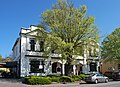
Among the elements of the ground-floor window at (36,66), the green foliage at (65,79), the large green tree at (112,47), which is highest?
the large green tree at (112,47)

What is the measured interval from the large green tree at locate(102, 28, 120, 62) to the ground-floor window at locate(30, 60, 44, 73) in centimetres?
1332

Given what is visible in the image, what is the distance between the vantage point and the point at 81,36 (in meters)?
37.2

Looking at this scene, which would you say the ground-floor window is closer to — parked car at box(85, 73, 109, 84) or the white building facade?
the white building facade

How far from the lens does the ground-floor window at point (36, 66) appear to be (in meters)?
42.0

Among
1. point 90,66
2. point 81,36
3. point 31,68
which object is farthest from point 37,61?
point 90,66

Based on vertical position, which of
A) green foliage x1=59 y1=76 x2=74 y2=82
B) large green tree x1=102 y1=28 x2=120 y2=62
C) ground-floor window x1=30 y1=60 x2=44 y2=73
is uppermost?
large green tree x1=102 y1=28 x2=120 y2=62

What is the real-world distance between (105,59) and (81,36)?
14.6m

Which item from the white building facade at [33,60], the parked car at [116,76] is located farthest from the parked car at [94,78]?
the parked car at [116,76]

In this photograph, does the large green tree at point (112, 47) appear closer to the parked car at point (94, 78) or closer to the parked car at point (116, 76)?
the parked car at point (116, 76)

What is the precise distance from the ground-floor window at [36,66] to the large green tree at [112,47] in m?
13.3

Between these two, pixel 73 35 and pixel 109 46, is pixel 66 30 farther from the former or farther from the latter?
pixel 109 46

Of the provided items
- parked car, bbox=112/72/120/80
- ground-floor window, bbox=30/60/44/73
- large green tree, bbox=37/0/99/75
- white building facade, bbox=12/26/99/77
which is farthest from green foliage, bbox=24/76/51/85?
parked car, bbox=112/72/120/80

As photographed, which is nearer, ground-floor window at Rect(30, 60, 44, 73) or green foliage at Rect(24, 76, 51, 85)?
green foliage at Rect(24, 76, 51, 85)

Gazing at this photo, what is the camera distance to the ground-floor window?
138 feet
